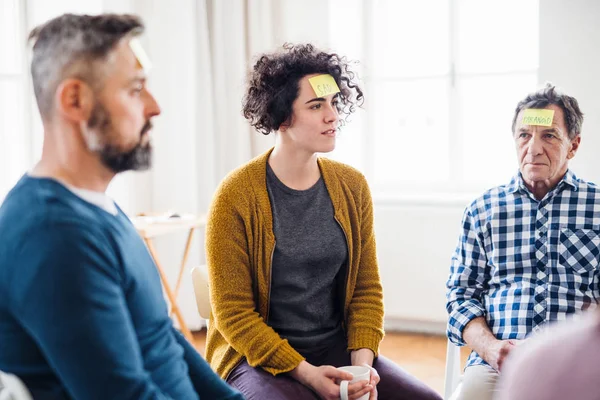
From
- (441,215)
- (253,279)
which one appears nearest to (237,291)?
(253,279)

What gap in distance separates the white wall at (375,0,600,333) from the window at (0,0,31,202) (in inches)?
78.7

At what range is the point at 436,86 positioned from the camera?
162 inches

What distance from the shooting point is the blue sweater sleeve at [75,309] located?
98 cm

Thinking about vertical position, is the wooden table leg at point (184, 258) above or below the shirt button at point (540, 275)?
below

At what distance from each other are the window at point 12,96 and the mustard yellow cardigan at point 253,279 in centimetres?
217

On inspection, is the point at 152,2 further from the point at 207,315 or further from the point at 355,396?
the point at 355,396

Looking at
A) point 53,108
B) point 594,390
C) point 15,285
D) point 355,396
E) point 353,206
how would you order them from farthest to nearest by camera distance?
point 353,206
point 355,396
point 53,108
point 15,285
point 594,390

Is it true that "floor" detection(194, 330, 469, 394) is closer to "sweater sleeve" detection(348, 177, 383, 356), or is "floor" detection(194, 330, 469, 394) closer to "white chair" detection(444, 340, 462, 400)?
"white chair" detection(444, 340, 462, 400)

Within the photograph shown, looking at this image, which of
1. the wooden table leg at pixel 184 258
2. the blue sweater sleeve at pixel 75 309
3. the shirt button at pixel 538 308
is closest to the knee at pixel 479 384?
the shirt button at pixel 538 308

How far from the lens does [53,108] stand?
3.56ft

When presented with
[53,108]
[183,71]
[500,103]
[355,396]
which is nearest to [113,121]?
[53,108]

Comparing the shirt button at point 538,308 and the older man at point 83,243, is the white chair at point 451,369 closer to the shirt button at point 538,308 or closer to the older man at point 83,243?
the shirt button at point 538,308

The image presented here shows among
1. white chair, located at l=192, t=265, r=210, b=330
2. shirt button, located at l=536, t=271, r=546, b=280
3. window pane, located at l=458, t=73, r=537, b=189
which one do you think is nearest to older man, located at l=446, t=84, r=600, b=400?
shirt button, located at l=536, t=271, r=546, b=280

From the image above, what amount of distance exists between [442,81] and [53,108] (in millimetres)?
3307
